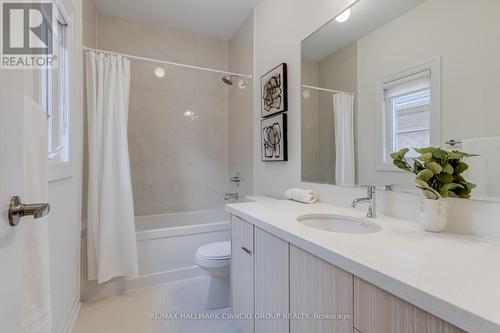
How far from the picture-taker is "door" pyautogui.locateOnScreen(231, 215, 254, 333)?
4.33 feet

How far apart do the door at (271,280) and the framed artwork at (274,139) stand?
3.12 feet

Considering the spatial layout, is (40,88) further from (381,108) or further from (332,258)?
(381,108)

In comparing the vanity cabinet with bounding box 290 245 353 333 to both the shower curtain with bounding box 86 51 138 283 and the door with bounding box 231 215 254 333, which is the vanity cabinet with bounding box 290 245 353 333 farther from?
the shower curtain with bounding box 86 51 138 283

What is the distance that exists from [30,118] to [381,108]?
4.90 ft

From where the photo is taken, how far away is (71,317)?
1.65 m

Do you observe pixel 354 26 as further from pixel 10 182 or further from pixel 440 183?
pixel 10 182

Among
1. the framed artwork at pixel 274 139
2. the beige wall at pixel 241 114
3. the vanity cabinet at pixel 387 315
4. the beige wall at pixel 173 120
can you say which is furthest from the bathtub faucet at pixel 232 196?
the vanity cabinet at pixel 387 315

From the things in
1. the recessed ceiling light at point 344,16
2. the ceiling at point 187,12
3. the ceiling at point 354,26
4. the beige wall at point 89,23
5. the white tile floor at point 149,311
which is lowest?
the white tile floor at point 149,311

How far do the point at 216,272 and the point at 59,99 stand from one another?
160cm

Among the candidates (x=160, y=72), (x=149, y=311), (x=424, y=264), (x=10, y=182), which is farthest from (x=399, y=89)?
(x=160, y=72)

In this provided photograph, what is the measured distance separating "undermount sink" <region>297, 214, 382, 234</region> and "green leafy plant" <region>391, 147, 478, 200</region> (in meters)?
0.31

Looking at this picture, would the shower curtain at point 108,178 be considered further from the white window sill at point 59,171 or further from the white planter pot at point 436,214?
the white planter pot at point 436,214

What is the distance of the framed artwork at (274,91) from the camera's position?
2012 millimetres

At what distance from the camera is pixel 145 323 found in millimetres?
1671
